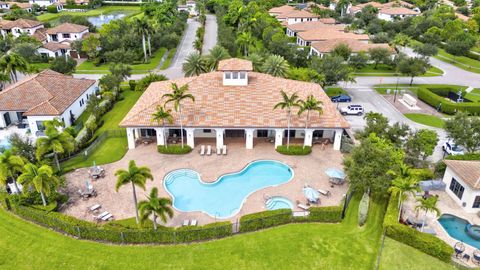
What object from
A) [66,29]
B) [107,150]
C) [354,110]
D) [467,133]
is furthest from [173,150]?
[66,29]

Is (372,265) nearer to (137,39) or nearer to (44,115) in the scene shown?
(44,115)

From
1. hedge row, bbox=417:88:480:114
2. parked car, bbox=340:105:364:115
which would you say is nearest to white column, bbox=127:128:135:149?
parked car, bbox=340:105:364:115

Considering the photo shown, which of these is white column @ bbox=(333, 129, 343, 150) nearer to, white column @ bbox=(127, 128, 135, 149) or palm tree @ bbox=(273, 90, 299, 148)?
palm tree @ bbox=(273, 90, 299, 148)

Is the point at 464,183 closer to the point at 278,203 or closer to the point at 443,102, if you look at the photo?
the point at 278,203

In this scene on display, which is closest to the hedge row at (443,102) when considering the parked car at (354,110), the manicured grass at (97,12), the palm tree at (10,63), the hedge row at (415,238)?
the parked car at (354,110)

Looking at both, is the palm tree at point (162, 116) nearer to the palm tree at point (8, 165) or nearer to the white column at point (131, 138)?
the white column at point (131, 138)
